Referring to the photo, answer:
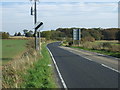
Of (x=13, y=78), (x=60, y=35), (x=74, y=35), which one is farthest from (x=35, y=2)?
(x=60, y=35)

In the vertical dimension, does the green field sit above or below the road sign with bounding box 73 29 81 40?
below

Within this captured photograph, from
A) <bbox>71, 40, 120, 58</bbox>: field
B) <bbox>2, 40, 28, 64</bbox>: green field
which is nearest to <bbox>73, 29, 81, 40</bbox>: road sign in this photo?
<bbox>71, 40, 120, 58</bbox>: field

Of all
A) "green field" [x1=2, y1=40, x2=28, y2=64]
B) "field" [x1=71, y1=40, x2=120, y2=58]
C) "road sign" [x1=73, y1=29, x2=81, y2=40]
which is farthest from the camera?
"road sign" [x1=73, y1=29, x2=81, y2=40]

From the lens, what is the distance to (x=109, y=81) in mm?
12328

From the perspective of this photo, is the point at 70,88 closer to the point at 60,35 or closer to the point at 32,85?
the point at 32,85

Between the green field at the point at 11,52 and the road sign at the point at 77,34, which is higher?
the road sign at the point at 77,34

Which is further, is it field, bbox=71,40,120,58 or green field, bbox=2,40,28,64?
field, bbox=71,40,120,58

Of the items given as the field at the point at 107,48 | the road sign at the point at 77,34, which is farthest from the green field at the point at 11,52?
the road sign at the point at 77,34

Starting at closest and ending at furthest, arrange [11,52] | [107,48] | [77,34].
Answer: [11,52] → [107,48] → [77,34]

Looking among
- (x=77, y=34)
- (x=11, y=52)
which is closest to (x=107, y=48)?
(x=11, y=52)

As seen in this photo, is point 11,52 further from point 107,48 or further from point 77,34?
point 77,34

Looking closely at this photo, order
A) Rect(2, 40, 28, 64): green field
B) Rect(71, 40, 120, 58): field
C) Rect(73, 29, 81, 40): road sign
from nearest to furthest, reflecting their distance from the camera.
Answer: Rect(2, 40, 28, 64): green field
Rect(71, 40, 120, 58): field
Rect(73, 29, 81, 40): road sign

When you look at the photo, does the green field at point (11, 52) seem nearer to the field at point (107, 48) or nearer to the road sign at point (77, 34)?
the field at point (107, 48)

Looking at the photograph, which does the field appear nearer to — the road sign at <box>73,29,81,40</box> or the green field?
the green field
